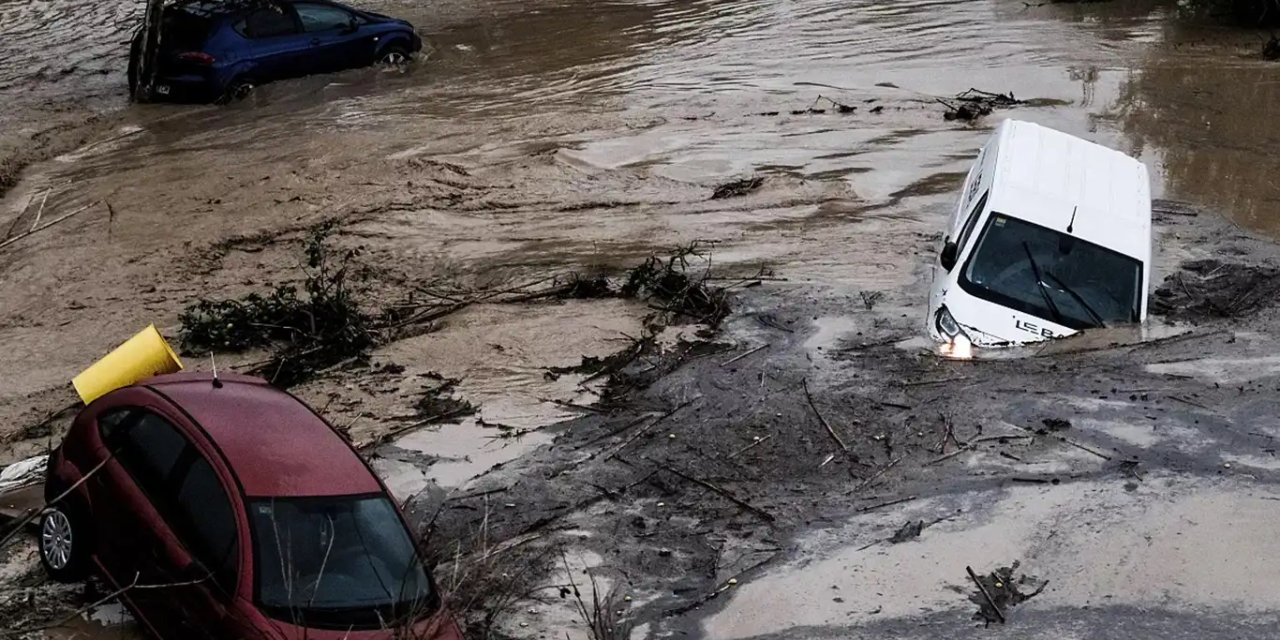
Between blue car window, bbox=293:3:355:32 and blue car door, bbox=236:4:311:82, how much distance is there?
0.61 feet

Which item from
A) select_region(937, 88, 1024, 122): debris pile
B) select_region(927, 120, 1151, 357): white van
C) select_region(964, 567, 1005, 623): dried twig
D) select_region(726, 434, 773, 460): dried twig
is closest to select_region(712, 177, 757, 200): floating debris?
select_region(937, 88, 1024, 122): debris pile

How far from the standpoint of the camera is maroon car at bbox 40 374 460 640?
6.55 m

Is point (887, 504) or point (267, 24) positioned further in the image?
point (267, 24)

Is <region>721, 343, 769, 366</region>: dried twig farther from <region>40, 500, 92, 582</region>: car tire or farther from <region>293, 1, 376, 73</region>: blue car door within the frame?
<region>293, 1, 376, 73</region>: blue car door

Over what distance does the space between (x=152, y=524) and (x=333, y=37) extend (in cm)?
1347

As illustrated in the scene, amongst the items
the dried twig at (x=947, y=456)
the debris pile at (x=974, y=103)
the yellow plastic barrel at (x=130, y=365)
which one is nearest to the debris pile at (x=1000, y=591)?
the dried twig at (x=947, y=456)

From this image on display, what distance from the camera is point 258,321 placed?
37.9 feet

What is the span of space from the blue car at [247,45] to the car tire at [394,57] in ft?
0.44

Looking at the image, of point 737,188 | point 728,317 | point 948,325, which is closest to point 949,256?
point 948,325

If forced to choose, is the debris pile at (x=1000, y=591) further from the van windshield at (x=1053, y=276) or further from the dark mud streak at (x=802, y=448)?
the van windshield at (x=1053, y=276)

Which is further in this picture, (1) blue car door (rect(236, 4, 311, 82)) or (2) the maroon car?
(1) blue car door (rect(236, 4, 311, 82))

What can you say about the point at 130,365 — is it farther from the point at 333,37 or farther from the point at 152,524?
the point at 333,37

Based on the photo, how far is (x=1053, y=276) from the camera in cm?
1088

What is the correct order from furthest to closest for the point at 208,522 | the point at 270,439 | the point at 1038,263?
the point at 1038,263
the point at 270,439
the point at 208,522
